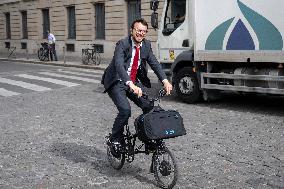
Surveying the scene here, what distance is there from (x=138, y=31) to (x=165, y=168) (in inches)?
59.5

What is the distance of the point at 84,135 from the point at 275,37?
13.8 feet

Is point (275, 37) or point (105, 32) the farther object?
point (105, 32)

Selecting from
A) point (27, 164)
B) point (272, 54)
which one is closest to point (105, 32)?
point (272, 54)

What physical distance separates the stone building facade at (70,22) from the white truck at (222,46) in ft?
43.0

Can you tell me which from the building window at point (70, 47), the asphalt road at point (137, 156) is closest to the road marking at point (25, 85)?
the asphalt road at point (137, 156)

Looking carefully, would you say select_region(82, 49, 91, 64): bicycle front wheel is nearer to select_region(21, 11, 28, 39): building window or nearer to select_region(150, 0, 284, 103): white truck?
select_region(150, 0, 284, 103): white truck

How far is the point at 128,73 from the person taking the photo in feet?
17.5

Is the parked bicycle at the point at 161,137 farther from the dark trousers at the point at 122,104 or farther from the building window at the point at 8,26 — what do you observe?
the building window at the point at 8,26

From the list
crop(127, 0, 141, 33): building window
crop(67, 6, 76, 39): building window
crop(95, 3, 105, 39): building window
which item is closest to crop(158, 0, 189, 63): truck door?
crop(127, 0, 141, 33): building window

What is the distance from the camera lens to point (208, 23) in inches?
406

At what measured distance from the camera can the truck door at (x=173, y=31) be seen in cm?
1100

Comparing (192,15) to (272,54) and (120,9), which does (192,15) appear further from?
(120,9)

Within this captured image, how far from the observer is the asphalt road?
17.3 feet

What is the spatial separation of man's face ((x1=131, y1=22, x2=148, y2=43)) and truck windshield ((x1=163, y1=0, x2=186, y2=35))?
6035 millimetres
